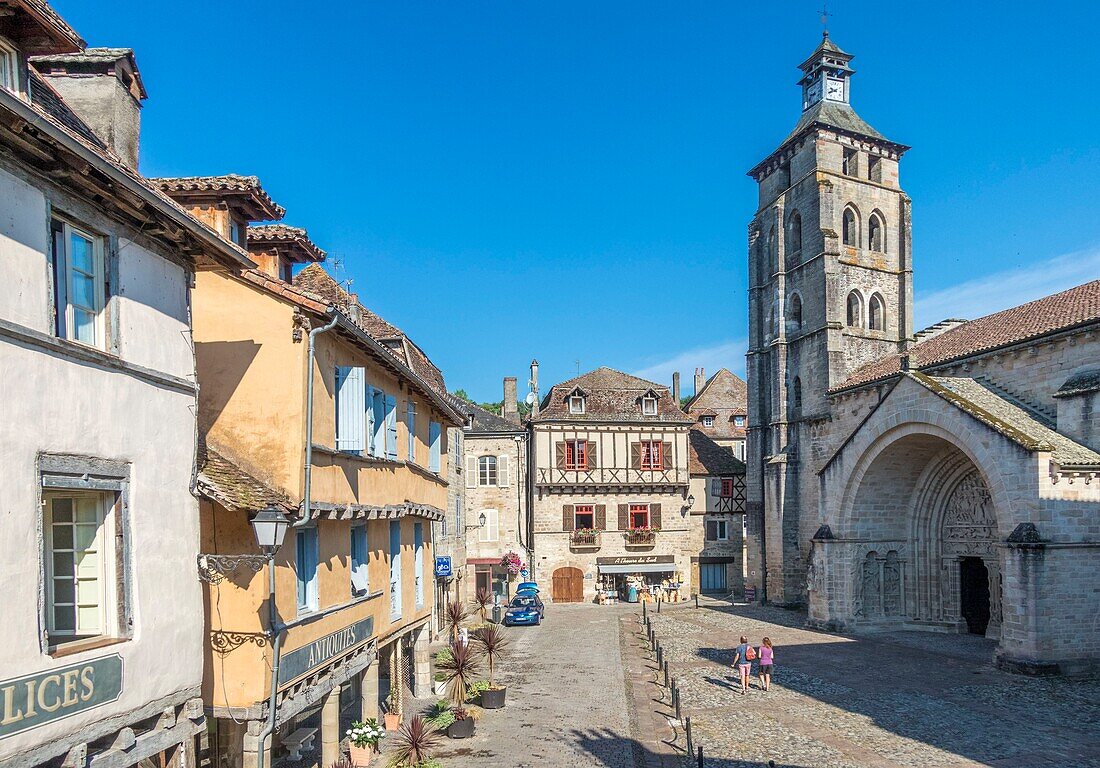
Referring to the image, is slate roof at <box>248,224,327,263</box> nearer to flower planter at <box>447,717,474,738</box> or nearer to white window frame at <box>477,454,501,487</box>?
flower planter at <box>447,717,474,738</box>

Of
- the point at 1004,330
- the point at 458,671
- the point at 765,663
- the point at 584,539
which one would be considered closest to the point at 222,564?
the point at 458,671

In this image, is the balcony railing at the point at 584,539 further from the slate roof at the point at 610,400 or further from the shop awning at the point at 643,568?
the slate roof at the point at 610,400

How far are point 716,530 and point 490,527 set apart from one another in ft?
38.3

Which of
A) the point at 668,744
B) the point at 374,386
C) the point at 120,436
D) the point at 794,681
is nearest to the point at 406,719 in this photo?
the point at 668,744

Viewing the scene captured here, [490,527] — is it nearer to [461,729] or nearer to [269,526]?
[461,729]

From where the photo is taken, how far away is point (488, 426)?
3962 cm

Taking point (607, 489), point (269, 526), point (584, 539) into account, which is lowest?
point (584, 539)

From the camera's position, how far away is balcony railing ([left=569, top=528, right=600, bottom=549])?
38812 mm

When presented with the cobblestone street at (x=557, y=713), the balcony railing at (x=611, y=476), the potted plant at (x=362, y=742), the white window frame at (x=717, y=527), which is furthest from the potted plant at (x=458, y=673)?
the white window frame at (x=717, y=527)

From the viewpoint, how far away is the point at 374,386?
45.0ft

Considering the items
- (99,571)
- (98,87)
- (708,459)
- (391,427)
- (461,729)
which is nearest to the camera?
(99,571)

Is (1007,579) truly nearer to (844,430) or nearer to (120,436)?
(844,430)

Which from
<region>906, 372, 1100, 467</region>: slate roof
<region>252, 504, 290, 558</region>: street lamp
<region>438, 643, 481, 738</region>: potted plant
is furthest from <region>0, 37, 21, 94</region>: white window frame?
<region>906, 372, 1100, 467</region>: slate roof

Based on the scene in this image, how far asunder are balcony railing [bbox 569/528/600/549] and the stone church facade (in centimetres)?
744
